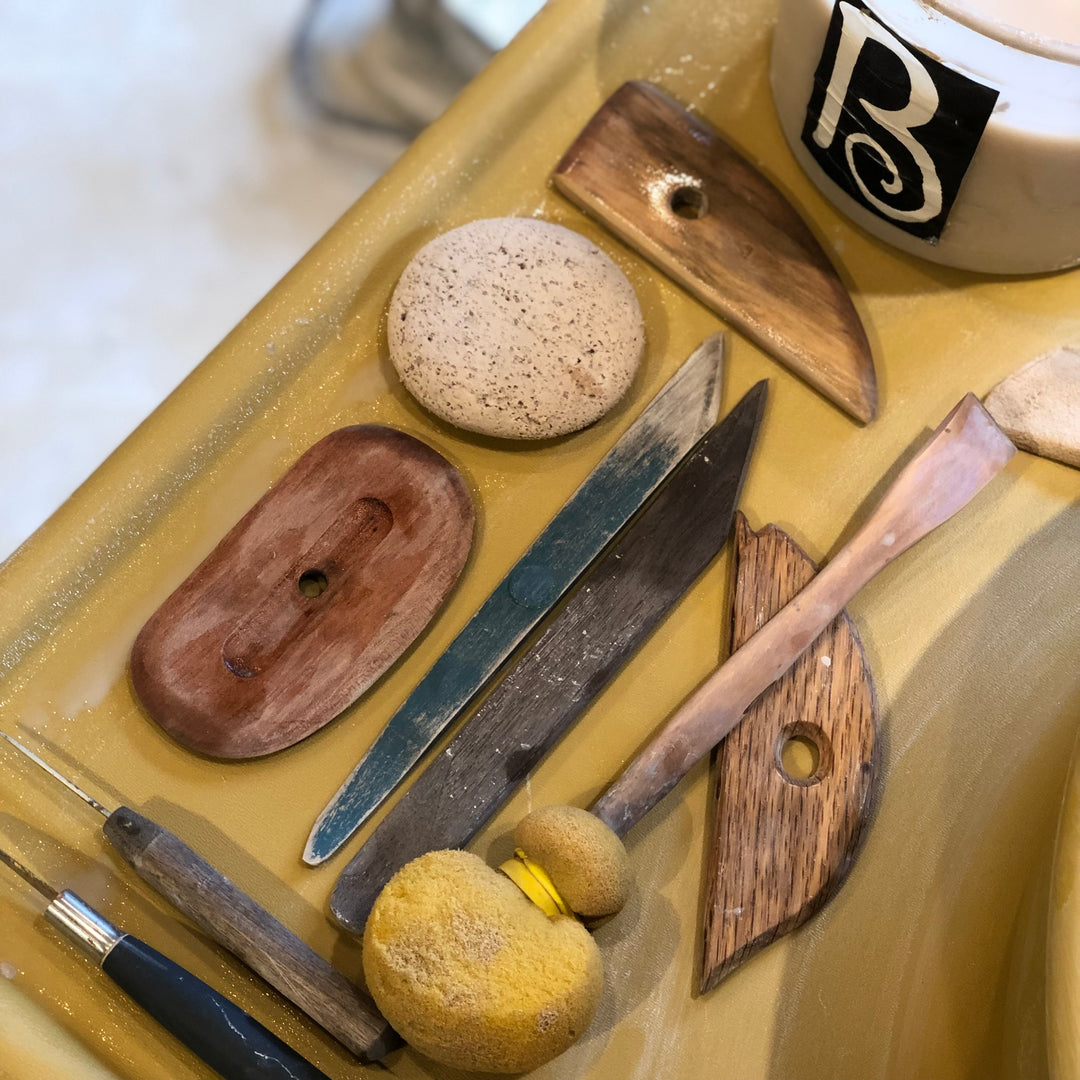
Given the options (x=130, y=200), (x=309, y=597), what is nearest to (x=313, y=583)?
(x=309, y=597)

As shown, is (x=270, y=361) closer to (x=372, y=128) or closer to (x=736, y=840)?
(x=736, y=840)

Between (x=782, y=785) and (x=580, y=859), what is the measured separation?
13 centimetres

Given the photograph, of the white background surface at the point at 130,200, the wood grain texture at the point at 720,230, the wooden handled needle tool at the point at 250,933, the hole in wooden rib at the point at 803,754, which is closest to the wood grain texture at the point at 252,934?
the wooden handled needle tool at the point at 250,933

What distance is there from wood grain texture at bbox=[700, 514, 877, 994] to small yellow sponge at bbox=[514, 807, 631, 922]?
0.07 m

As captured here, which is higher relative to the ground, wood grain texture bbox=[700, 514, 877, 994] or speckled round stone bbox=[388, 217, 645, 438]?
speckled round stone bbox=[388, 217, 645, 438]

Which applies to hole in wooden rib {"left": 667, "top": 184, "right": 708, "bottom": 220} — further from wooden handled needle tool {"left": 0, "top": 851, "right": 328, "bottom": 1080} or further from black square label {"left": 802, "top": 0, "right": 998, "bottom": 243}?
wooden handled needle tool {"left": 0, "top": 851, "right": 328, "bottom": 1080}

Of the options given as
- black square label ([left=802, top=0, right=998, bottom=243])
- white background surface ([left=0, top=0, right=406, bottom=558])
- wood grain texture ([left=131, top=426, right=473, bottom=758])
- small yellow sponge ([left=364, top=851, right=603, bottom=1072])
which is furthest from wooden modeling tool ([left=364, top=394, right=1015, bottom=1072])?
white background surface ([left=0, top=0, right=406, bottom=558])

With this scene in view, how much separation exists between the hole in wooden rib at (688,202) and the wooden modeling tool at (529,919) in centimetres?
27

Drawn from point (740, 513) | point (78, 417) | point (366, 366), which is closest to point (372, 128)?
point (78, 417)

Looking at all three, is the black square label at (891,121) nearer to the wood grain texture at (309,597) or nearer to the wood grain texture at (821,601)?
the wood grain texture at (821,601)

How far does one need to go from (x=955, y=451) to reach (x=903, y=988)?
28cm

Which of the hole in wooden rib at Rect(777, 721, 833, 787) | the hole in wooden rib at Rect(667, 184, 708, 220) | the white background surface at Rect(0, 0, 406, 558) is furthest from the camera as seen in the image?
the white background surface at Rect(0, 0, 406, 558)

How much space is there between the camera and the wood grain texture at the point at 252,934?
509 mm

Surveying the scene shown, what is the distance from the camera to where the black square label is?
0.53 metres
